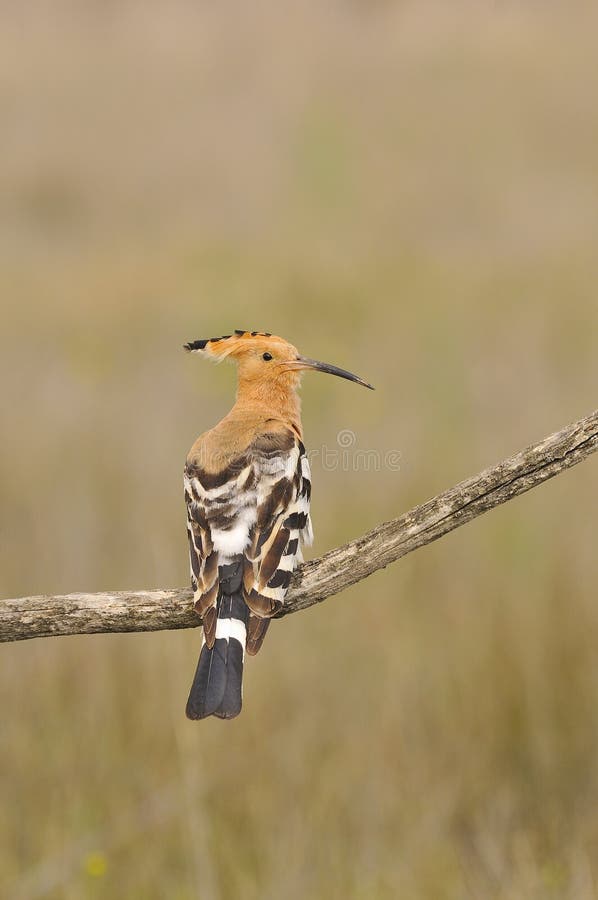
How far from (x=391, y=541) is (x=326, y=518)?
4587 mm

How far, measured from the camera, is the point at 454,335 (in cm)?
1002

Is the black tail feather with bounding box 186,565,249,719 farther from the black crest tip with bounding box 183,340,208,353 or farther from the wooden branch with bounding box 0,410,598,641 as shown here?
the black crest tip with bounding box 183,340,208,353

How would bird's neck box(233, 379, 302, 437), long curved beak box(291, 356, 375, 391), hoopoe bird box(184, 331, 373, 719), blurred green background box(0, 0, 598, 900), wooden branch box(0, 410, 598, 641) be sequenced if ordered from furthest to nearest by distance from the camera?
blurred green background box(0, 0, 598, 900), bird's neck box(233, 379, 302, 437), long curved beak box(291, 356, 375, 391), hoopoe bird box(184, 331, 373, 719), wooden branch box(0, 410, 598, 641)

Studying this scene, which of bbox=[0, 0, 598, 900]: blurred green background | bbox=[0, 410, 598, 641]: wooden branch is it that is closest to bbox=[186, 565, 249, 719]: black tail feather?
bbox=[0, 410, 598, 641]: wooden branch

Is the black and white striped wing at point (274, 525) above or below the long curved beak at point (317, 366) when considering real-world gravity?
below

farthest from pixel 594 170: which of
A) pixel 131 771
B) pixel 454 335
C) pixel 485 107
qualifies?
pixel 131 771

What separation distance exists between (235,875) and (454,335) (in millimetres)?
5913

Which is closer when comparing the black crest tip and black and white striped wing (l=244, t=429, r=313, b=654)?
black and white striped wing (l=244, t=429, r=313, b=654)

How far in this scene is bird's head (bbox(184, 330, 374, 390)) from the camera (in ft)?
10.8

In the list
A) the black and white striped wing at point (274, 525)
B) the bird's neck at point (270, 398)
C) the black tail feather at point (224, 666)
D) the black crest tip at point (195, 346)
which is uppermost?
the bird's neck at point (270, 398)

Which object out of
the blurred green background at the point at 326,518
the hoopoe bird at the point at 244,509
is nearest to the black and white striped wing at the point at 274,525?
the hoopoe bird at the point at 244,509

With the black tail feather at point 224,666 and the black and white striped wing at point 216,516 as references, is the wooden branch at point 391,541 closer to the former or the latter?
the black tail feather at point 224,666

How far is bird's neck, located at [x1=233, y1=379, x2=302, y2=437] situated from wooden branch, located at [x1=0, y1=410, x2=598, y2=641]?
3.47 feet

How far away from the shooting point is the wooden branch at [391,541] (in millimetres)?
2438
